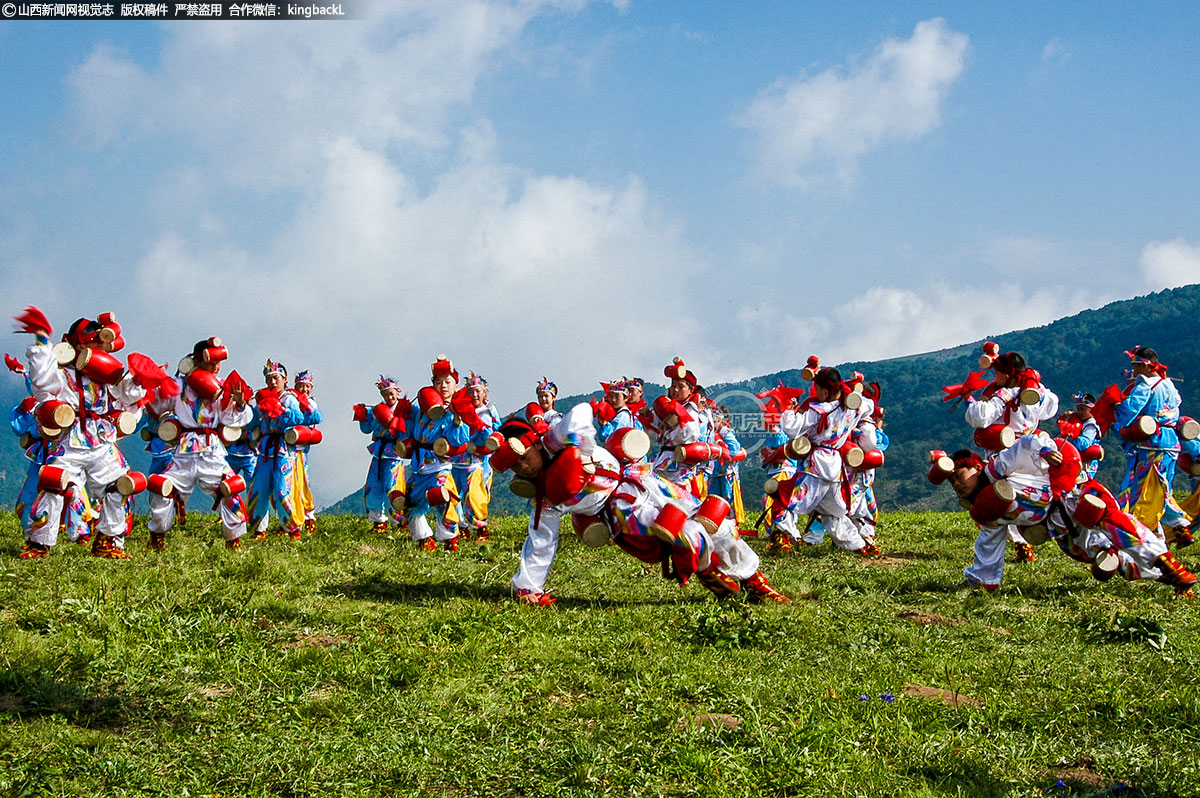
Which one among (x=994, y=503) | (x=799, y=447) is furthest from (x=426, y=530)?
(x=994, y=503)

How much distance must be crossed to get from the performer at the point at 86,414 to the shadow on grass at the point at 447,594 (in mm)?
2989

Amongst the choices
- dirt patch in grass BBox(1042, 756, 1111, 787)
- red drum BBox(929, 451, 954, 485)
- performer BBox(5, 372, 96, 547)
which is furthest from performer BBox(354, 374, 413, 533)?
dirt patch in grass BBox(1042, 756, 1111, 787)

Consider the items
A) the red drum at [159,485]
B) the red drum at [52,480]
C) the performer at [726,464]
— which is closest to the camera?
the red drum at [52,480]

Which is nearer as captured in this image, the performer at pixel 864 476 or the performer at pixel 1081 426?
the performer at pixel 864 476

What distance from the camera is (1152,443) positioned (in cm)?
1240

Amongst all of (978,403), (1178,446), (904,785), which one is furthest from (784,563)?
(904,785)

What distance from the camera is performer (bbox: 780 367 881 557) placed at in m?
11.8

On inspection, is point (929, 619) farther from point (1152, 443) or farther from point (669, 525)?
point (1152, 443)

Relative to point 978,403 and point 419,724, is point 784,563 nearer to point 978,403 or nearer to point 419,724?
point 978,403

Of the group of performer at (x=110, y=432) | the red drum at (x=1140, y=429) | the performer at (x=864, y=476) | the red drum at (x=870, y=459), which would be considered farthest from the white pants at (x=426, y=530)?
the red drum at (x=1140, y=429)

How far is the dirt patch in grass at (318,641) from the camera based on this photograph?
6.37 m

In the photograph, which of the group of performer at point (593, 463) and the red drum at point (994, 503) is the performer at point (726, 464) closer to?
the group of performer at point (593, 463)

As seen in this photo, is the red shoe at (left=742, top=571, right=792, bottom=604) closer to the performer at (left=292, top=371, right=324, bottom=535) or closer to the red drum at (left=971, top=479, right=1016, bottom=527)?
the red drum at (left=971, top=479, right=1016, bottom=527)

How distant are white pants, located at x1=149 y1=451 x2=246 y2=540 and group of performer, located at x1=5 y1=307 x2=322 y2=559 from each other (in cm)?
1
